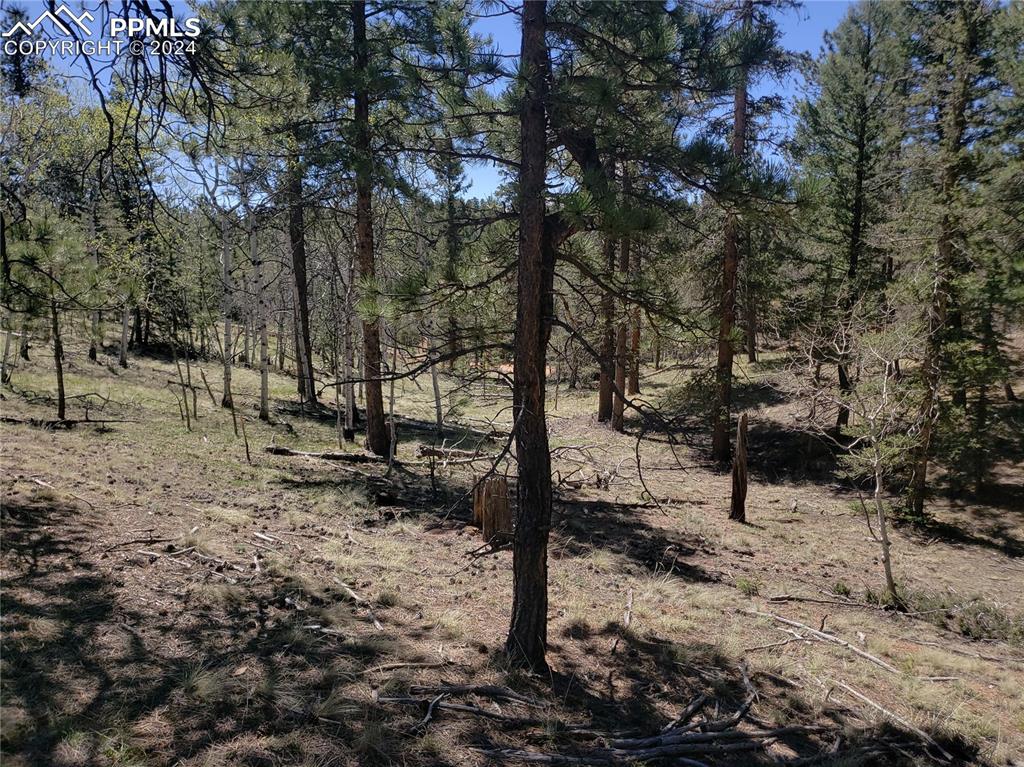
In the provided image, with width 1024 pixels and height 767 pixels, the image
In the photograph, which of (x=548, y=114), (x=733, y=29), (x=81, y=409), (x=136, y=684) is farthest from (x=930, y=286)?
(x=81, y=409)

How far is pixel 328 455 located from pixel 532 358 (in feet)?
29.7

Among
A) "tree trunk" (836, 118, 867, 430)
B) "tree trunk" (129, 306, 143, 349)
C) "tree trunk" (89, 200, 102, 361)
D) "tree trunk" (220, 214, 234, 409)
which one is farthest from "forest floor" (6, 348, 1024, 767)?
"tree trunk" (129, 306, 143, 349)

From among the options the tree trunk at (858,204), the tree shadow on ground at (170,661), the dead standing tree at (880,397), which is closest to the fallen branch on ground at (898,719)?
the dead standing tree at (880,397)

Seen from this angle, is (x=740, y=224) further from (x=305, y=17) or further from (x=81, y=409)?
(x=81, y=409)

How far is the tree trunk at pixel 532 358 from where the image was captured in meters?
4.78

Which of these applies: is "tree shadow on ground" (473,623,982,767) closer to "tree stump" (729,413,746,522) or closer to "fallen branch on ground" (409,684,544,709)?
"fallen branch on ground" (409,684,544,709)

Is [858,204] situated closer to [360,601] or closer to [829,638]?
[829,638]

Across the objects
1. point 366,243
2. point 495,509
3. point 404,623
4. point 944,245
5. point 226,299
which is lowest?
point 404,623

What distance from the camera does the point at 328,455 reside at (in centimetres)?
1288

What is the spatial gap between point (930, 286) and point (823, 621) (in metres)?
8.71

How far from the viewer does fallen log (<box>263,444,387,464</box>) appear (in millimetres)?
12633

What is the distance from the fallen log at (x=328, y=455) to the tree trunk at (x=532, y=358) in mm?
8482

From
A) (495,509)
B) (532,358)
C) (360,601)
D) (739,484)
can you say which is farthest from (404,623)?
(739,484)

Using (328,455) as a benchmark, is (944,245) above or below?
above
